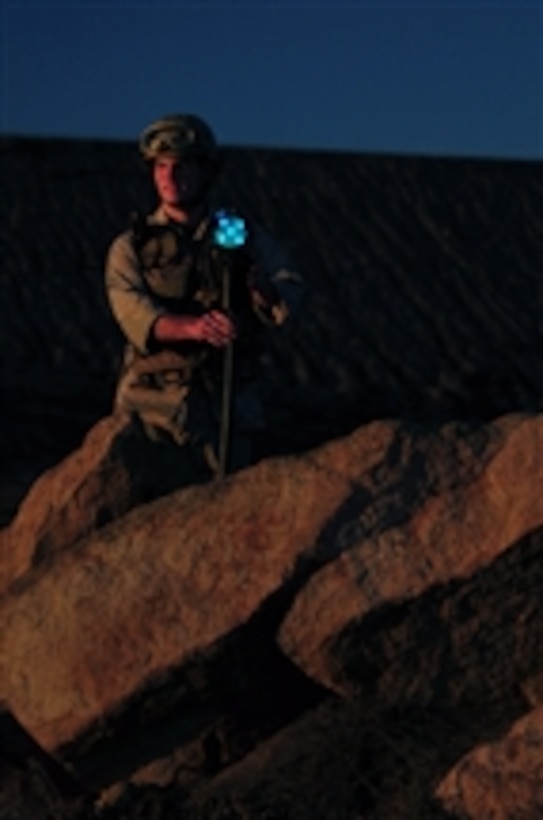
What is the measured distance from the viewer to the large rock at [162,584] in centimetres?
424

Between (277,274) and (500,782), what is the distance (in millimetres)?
1837

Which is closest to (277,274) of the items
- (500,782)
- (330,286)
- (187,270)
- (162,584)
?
(187,270)

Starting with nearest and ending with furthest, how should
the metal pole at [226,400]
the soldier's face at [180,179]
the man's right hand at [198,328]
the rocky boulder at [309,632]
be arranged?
the rocky boulder at [309,632]
the man's right hand at [198,328]
the metal pole at [226,400]
the soldier's face at [180,179]

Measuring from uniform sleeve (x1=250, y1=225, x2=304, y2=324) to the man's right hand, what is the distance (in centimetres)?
18

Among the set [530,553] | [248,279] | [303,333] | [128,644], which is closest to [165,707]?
[128,644]

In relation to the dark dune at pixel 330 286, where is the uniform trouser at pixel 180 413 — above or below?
below

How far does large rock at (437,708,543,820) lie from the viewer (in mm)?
3701

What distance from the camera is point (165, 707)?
4.30 m

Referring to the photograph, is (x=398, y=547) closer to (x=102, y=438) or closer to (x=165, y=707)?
(x=165, y=707)

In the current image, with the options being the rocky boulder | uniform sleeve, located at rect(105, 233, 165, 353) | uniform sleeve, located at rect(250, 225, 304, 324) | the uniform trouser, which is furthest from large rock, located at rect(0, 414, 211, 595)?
uniform sleeve, located at rect(250, 225, 304, 324)

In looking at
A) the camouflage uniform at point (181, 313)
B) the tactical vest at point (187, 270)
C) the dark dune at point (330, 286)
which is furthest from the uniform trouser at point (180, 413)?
the dark dune at point (330, 286)

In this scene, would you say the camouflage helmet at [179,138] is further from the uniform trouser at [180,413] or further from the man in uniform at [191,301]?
the uniform trouser at [180,413]

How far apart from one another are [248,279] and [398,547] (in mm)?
1112

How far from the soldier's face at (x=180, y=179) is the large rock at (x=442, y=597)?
1285 mm
